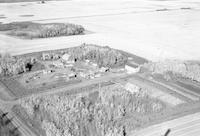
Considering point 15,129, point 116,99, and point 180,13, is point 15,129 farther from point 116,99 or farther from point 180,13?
point 180,13

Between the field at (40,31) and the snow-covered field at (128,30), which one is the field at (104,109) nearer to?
the snow-covered field at (128,30)

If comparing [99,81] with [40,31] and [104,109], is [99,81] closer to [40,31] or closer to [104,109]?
[104,109]

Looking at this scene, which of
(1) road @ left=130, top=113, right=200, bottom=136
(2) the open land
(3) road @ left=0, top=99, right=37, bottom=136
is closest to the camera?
(3) road @ left=0, top=99, right=37, bottom=136

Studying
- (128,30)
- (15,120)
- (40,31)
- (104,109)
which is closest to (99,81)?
(104,109)

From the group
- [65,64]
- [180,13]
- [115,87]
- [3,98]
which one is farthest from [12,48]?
[180,13]

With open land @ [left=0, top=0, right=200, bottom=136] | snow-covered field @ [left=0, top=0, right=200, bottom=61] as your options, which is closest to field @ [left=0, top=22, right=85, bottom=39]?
open land @ [left=0, top=0, right=200, bottom=136]

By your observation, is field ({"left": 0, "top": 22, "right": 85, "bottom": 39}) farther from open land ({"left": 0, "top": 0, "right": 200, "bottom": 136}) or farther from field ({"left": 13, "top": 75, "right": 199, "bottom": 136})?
field ({"left": 13, "top": 75, "right": 199, "bottom": 136})

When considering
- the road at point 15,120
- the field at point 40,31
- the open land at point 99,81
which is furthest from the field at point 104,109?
the field at point 40,31

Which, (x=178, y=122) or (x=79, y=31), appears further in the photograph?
(x=79, y=31)
